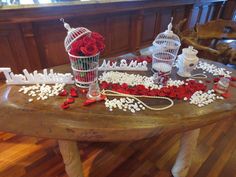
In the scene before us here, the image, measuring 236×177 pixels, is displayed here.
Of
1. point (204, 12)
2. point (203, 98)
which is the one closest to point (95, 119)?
point (203, 98)

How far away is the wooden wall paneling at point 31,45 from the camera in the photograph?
70.5 inches

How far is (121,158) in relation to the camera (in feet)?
4.43

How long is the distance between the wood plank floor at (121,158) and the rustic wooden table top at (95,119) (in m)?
0.66

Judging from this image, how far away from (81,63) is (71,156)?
51cm

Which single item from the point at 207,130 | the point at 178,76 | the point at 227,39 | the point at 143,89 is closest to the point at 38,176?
the point at 143,89

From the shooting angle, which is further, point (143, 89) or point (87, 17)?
point (87, 17)

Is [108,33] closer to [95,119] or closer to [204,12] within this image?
[95,119]

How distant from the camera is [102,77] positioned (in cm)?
102

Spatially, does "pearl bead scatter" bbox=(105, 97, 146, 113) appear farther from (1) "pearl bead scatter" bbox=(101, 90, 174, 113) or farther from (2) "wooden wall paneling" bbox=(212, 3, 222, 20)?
(2) "wooden wall paneling" bbox=(212, 3, 222, 20)

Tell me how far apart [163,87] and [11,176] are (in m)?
1.18

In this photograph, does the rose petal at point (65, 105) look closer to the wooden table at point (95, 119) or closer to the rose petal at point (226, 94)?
the wooden table at point (95, 119)

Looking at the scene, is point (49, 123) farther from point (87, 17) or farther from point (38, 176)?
point (87, 17)

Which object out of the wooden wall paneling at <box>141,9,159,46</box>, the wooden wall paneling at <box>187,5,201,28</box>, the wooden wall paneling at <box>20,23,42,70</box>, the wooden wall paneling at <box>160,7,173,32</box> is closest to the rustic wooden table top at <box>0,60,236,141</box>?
the wooden wall paneling at <box>20,23,42,70</box>

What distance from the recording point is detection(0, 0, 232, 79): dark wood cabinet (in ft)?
5.77
